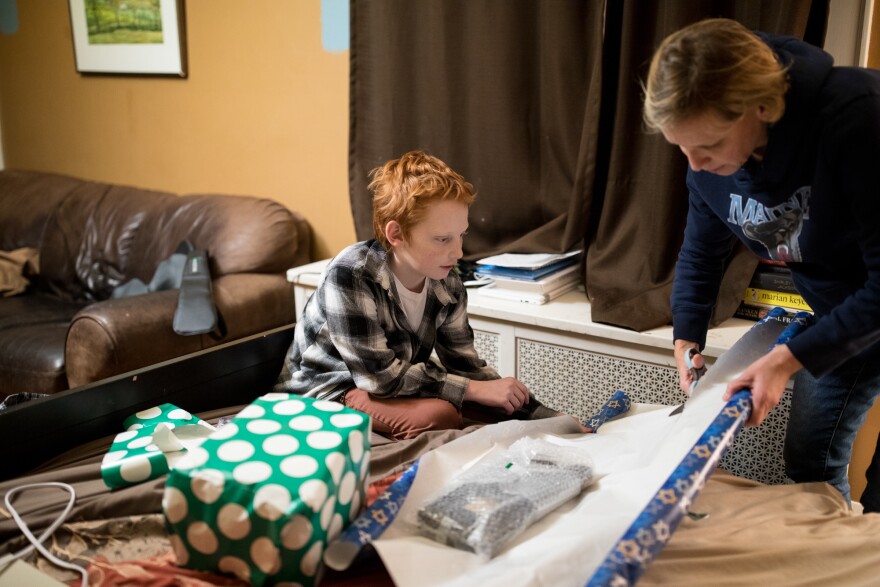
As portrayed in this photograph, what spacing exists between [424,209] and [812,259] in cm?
74

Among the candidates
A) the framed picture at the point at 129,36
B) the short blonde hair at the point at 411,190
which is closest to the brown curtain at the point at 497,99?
the short blonde hair at the point at 411,190

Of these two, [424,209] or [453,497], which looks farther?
[424,209]

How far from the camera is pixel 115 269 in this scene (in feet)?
10.8

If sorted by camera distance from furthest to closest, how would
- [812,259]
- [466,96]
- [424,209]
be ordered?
[466,96] → [424,209] → [812,259]

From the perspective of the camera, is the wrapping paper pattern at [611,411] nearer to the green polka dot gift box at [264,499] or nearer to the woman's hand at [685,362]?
the woman's hand at [685,362]

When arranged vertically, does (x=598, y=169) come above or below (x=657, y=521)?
above

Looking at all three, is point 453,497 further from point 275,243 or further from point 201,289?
point 275,243

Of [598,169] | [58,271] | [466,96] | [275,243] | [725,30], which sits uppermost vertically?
[725,30]

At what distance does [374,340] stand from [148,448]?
0.49 meters

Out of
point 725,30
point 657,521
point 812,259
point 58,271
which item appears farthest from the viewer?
point 58,271

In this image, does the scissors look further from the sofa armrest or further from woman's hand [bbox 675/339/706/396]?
the sofa armrest

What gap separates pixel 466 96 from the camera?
2.60 meters

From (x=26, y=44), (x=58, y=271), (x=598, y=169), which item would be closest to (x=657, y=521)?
(x=598, y=169)

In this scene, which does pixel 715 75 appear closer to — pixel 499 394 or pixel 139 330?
pixel 499 394
